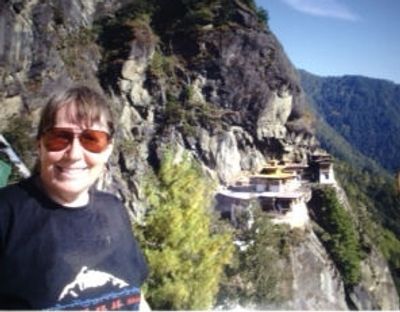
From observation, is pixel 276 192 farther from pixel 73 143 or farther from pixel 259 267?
pixel 73 143

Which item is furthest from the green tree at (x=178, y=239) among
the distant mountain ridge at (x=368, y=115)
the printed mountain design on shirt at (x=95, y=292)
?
the printed mountain design on shirt at (x=95, y=292)

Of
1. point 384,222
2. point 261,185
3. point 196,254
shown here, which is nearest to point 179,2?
point 261,185

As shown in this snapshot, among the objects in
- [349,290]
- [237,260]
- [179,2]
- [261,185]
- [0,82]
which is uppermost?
[179,2]

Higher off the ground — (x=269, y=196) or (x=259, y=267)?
(x=269, y=196)

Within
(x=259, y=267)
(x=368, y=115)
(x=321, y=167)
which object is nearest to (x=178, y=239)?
(x=368, y=115)

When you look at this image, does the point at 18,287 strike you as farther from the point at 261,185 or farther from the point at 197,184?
the point at 261,185

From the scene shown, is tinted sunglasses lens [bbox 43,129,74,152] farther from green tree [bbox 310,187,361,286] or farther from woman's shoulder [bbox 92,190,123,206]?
green tree [bbox 310,187,361,286]

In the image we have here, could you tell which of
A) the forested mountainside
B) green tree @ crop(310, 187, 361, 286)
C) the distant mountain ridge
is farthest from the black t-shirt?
green tree @ crop(310, 187, 361, 286)
